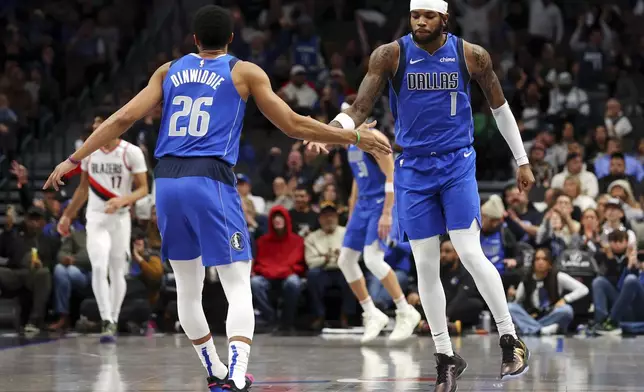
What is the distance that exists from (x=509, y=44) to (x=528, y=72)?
1.14 metres

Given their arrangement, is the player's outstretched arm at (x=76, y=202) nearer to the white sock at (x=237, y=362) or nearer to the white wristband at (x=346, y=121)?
the white wristband at (x=346, y=121)

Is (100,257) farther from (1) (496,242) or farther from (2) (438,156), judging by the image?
(2) (438,156)

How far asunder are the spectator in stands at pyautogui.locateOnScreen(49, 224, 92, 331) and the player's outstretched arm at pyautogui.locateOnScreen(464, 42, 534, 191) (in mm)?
8008

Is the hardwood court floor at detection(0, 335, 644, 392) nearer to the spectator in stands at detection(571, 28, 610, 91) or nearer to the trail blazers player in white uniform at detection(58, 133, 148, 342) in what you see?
the trail blazers player in white uniform at detection(58, 133, 148, 342)

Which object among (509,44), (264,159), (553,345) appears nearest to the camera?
(553,345)

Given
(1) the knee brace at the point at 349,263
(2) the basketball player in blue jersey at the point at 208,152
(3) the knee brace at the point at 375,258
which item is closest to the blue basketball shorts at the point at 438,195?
(2) the basketball player in blue jersey at the point at 208,152

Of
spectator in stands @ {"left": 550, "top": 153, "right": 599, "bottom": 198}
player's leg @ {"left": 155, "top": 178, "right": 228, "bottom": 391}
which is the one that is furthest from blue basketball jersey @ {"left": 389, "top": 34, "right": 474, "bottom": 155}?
spectator in stands @ {"left": 550, "top": 153, "right": 599, "bottom": 198}

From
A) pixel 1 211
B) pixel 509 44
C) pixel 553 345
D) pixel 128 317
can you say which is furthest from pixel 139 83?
pixel 553 345

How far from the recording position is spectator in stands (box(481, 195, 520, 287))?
49.4ft

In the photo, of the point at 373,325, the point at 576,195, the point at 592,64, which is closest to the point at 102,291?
the point at 373,325

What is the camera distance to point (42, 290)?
15430 mm

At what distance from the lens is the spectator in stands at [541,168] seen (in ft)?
58.4

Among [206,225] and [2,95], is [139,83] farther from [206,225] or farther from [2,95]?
[206,225]

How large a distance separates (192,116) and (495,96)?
90.6 inches
